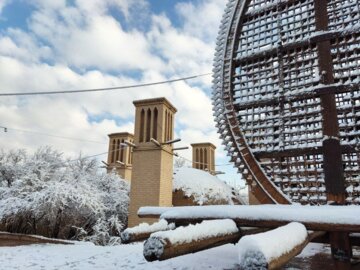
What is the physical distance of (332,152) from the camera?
Result: 285 centimetres

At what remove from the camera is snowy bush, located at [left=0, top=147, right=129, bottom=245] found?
7.97 meters

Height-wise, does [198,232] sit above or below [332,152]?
below

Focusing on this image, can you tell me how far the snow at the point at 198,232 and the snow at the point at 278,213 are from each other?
0.14 meters

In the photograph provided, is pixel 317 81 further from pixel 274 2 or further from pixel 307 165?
pixel 274 2

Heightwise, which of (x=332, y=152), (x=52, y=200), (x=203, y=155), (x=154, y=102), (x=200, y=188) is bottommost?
(x=52, y=200)

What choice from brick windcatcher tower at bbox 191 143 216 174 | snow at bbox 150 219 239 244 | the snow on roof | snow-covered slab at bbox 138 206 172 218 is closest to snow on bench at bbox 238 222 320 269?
snow at bbox 150 219 239 244

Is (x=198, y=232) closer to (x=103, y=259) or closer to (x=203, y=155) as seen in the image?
(x=103, y=259)

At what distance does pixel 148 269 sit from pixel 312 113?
236 centimetres

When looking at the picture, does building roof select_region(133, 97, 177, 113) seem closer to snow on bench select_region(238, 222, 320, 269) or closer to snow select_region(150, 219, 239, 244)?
snow select_region(150, 219, 239, 244)

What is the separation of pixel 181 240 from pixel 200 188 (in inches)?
370

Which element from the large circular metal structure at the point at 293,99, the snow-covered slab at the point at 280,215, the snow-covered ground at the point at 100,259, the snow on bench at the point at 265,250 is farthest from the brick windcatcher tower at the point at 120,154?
the snow on bench at the point at 265,250

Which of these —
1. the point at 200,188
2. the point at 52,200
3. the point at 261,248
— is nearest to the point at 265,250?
the point at 261,248

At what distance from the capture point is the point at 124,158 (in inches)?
542

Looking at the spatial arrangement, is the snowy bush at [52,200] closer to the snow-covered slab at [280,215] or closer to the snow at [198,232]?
the snow-covered slab at [280,215]
